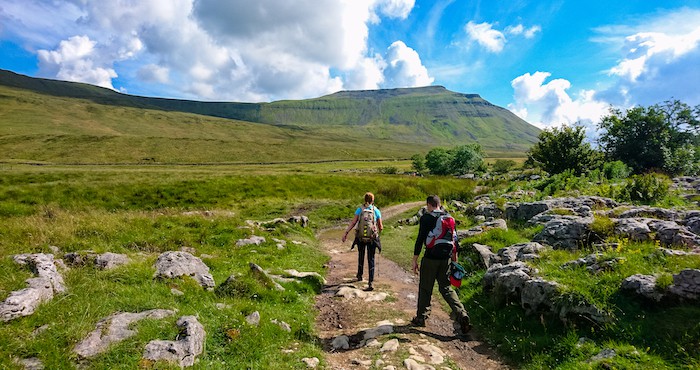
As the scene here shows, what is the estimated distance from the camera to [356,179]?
55.5 m

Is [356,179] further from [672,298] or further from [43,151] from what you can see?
[43,151]

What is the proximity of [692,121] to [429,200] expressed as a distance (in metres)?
45.6

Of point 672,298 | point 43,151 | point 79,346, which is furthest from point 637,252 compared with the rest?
point 43,151

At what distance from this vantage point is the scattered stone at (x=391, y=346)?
8.09 metres

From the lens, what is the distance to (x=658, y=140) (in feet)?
123

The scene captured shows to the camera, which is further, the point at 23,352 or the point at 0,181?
the point at 0,181

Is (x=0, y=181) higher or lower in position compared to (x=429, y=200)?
lower

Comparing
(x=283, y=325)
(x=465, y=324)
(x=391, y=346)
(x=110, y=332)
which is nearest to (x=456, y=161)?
(x=465, y=324)

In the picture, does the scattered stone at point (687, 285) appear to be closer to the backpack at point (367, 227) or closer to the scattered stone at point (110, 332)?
the backpack at point (367, 227)

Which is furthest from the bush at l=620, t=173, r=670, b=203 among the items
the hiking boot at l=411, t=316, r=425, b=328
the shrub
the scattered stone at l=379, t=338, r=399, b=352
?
the scattered stone at l=379, t=338, r=399, b=352

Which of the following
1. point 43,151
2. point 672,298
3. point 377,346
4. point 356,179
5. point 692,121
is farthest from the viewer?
point 43,151

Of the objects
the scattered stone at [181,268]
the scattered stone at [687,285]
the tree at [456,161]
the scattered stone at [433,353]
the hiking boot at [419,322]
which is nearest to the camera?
the scattered stone at [687,285]

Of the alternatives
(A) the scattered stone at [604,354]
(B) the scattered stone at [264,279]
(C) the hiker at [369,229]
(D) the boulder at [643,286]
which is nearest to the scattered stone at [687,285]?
(D) the boulder at [643,286]

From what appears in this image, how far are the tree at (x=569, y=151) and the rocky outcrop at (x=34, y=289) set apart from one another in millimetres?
42864
